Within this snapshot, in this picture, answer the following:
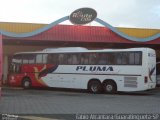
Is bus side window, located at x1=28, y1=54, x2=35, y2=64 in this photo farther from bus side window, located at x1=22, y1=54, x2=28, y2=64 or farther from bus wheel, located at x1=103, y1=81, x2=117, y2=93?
bus wheel, located at x1=103, y1=81, x2=117, y2=93

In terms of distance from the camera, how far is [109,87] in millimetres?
28031

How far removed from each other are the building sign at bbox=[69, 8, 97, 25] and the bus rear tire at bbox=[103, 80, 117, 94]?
584 cm

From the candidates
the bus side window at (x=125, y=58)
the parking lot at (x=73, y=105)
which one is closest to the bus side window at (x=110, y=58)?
the bus side window at (x=125, y=58)

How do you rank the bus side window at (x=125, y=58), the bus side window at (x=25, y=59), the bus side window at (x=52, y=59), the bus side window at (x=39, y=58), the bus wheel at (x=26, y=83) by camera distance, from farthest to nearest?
the bus wheel at (x=26, y=83) → the bus side window at (x=25, y=59) → the bus side window at (x=39, y=58) → the bus side window at (x=52, y=59) → the bus side window at (x=125, y=58)

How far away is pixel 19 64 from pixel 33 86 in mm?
1906

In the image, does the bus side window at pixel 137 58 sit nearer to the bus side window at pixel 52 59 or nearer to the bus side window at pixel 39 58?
the bus side window at pixel 52 59

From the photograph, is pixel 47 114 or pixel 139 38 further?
pixel 139 38

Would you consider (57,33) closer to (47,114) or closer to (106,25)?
(106,25)

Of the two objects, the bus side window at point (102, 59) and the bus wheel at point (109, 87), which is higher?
the bus side window at point (102, 59)

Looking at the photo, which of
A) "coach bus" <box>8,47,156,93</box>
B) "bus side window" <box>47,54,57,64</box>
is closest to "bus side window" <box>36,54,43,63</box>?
"coach bus" <box>8,47,156,93</box>

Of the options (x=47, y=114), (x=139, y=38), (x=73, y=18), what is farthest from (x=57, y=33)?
(x=47, y=114)

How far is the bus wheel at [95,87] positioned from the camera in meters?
28.4

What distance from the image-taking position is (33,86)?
3228 centimetres

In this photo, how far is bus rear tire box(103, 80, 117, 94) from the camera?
27842 millimetres
